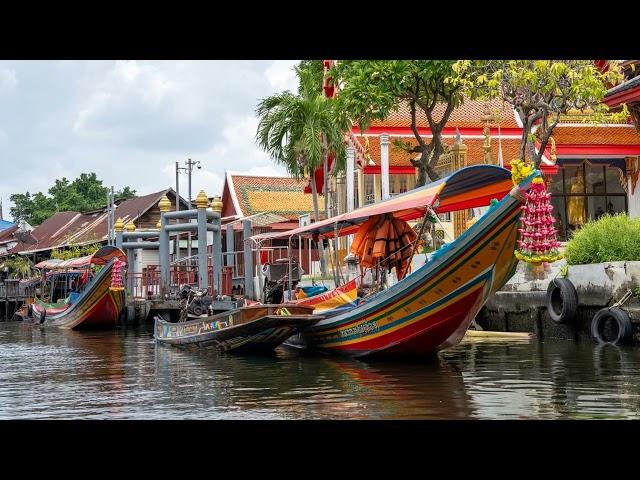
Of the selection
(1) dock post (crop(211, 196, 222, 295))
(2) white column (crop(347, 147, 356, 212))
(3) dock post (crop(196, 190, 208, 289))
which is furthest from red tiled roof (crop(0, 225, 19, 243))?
(2) white column (crop(347, 147, 356, 212))

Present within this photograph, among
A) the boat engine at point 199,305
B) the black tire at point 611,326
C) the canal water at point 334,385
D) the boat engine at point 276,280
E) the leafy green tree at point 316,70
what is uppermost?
the leafy green tree at point 316,70

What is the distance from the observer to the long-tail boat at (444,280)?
34.4ft

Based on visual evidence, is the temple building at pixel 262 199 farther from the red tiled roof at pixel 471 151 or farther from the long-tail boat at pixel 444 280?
the long-tail boat at pixel 444 280

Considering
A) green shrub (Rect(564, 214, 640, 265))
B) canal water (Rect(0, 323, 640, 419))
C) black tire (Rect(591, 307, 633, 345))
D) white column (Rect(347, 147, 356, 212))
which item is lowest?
canal water (Rect(0, 323, 640, 419))

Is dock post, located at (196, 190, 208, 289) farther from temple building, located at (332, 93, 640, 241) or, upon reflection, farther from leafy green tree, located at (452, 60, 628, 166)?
leafy green tree, located at (452, 60, 628, 166)

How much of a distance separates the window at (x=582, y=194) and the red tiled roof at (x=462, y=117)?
1.97 m

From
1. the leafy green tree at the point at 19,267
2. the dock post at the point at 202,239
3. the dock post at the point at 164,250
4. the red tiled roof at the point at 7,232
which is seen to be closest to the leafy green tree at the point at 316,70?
the dock post at the point at 164,250

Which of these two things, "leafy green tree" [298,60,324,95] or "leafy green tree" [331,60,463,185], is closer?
"leafy green tree" [331,60,463,185]

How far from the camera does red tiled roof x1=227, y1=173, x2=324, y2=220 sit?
34.7 m

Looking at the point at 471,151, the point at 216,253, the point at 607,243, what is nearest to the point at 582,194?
the point at 471,151

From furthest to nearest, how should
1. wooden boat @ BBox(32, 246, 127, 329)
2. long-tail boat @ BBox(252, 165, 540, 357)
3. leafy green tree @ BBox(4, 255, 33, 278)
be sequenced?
1. leafy green tree @ BBox(4, 255, 33, 278)
2. wooden boat @ BBox(32, 246, 127, 329)
3. long-tail boat @ BBox(252, 165, 540, 357)

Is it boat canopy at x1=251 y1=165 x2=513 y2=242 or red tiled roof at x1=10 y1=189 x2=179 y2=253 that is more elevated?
red tiled roof at x1=10 y1=189 x2=179 y2=253

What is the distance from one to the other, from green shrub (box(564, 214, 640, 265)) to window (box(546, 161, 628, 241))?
28.2ft
